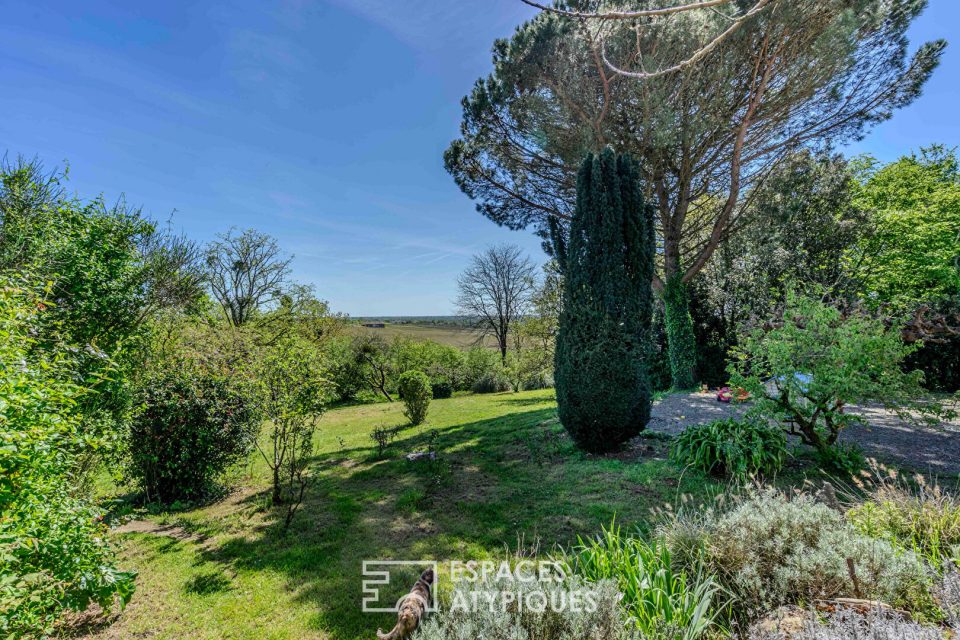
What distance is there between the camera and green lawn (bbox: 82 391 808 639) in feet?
8.86

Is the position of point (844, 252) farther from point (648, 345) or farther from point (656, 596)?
point (656, 596)

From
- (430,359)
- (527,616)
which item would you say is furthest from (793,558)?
(430,359)

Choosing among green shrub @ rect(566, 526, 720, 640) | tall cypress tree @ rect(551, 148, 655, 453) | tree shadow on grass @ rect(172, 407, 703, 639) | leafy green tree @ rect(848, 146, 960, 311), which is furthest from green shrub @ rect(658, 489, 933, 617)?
Result: leafy green tree @ rect(848, 146, 960, 311)

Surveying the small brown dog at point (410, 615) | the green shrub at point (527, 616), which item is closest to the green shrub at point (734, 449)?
the green shrub at point (527, 616)

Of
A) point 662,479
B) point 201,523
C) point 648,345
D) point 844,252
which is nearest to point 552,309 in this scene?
point 844,252

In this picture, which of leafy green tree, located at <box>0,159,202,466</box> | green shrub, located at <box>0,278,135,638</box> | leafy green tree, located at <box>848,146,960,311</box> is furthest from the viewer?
leafy green tree, located at <box>848,146,960,311</box>

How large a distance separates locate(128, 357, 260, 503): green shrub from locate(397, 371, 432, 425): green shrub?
15.6ft

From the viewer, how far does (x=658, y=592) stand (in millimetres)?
1828

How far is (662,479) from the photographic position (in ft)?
14.6

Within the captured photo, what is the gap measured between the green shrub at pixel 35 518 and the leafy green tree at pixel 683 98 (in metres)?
7.04

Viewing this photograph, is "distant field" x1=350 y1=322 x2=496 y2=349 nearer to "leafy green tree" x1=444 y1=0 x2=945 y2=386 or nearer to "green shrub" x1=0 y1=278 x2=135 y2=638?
"leafy green tree" x1=444 y1=0 x2=945 y2=386

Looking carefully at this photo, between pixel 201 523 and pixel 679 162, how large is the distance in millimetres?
12327

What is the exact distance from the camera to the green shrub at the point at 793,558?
1828 mm

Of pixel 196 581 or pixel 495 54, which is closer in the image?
pixel 196 581
